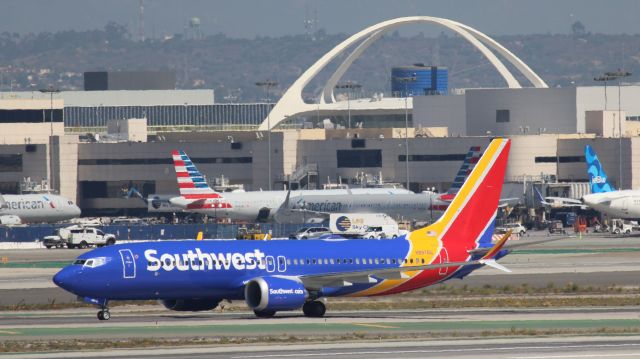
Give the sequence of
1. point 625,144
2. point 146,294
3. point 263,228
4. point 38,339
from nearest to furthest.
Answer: point 38,339, point 146,294, point 263,228, point 625,144

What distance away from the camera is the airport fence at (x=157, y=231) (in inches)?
5699

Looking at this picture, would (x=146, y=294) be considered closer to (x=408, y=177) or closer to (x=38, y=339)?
(x=38, y=339)

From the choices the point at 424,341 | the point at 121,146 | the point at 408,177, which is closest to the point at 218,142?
the point at 121,146

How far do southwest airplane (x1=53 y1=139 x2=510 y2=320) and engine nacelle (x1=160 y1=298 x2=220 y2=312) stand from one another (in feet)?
0.14

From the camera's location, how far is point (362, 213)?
15575 centimetres

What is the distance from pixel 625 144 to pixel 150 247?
426 ft

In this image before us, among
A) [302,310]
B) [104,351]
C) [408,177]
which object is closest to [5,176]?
[408,177]

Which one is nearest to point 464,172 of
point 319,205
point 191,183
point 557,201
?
point 557,201

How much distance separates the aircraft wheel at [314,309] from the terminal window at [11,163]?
134m

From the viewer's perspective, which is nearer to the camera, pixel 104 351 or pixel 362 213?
pixel 104 351

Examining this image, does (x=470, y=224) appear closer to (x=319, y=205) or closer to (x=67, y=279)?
(x=67, y=279)

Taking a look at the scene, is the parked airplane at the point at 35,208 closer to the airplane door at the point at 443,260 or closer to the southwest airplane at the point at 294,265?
the southwest airplane at the point at 294,265

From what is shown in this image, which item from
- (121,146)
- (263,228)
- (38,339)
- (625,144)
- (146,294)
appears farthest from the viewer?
(121,146)

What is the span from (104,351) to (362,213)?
105 metres
